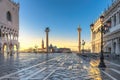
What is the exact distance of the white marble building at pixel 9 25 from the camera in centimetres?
11512

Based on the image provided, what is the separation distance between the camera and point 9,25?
4961 inches

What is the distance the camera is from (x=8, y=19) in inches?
5010

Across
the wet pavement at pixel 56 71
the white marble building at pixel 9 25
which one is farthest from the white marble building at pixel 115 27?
the white marble building at pixel 9 25

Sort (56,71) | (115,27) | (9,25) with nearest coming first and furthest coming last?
(56,71) → (115,27) → (9,25)

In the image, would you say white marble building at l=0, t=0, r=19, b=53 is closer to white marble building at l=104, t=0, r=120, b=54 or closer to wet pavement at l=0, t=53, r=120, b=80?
white marble building at l=104, t=0, r=120, b=54

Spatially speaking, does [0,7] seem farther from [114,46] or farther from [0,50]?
[114,46]

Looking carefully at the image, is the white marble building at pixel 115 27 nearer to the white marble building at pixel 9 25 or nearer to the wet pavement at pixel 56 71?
the wet pavement at pixel 56 71

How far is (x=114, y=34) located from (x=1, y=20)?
6203 centimetres

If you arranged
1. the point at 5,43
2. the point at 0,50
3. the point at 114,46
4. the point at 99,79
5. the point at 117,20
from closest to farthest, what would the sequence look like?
the point at 99,79
the point at 117,20
the point at 114,46
the point at 0,50
the point at 5,43

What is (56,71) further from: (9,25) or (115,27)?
(9,25)

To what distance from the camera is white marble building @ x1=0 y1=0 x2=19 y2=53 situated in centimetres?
11512


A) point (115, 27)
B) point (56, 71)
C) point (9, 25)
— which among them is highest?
point (9, 25)

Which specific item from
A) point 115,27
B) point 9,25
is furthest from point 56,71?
point 9,25

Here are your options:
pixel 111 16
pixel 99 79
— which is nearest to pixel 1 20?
pixel 111 16
